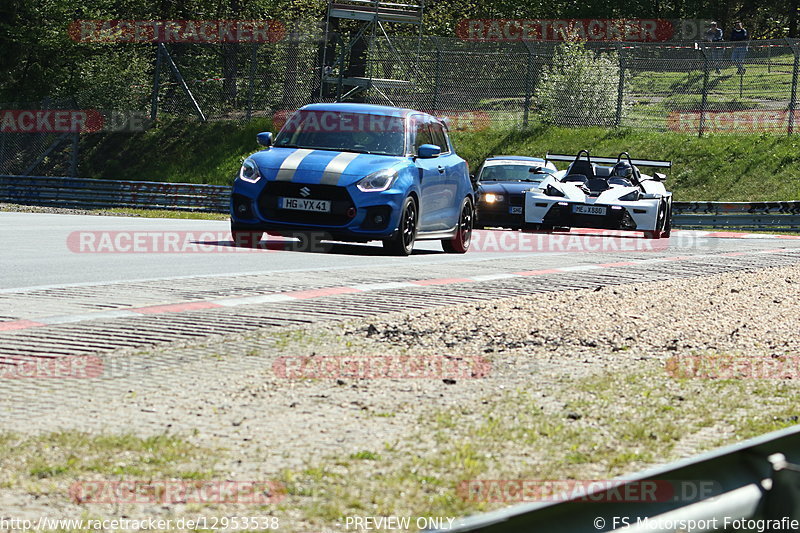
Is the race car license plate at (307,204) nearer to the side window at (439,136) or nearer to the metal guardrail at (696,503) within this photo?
the side window at (439,136)

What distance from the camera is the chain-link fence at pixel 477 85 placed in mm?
33906

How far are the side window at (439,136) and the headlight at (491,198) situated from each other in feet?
24.6

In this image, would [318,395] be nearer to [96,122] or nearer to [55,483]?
[55,483]

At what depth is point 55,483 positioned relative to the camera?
403 cm

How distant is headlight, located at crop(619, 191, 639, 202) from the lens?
65.3 ft

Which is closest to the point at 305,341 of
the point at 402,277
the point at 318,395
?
→ the point at 318,395

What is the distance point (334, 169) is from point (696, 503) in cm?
978

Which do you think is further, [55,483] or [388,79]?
[388,79]

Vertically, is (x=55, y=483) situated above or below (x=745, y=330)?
above

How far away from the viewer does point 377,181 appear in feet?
42.1

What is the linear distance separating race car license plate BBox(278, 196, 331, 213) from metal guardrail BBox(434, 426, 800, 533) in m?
9.23

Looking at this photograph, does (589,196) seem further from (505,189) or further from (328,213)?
(328,213)

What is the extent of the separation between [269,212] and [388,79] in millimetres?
23726

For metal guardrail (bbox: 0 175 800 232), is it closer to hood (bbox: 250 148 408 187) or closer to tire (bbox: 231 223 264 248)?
tire (bbox: 231 223 264 248)
